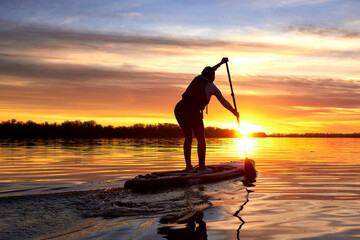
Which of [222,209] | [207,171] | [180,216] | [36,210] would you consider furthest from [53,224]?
[207,171]

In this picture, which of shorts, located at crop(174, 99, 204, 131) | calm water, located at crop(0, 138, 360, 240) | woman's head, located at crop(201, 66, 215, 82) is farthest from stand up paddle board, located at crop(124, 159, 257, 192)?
woman's head, located at crop(201, 66, 215, 82)

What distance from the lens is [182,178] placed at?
863 centimetres

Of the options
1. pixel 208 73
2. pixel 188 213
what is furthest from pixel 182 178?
pixel 188 213

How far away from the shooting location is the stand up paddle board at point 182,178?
8023mm

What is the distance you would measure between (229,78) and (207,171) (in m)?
3.90

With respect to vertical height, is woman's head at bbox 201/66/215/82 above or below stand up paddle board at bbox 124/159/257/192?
above

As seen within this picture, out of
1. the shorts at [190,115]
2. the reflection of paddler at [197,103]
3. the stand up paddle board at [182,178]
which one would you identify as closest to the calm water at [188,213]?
the stand up paddle board at [182,178]

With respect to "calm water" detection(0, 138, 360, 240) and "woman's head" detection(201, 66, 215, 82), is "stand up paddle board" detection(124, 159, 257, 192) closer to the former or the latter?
"calm water" detection(0, 138, 360, 240)

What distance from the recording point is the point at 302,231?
182 inches

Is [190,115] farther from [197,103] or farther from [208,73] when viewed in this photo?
[208,73]

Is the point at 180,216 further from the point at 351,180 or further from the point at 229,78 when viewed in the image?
the point at 229,78

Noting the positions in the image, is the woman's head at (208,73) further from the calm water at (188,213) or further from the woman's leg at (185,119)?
the calm water at (188,213)

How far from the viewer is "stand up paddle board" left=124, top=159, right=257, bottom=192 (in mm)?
8023

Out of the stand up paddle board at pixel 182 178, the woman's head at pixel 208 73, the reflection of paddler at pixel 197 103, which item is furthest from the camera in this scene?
the woman's head at pixel 208 73
